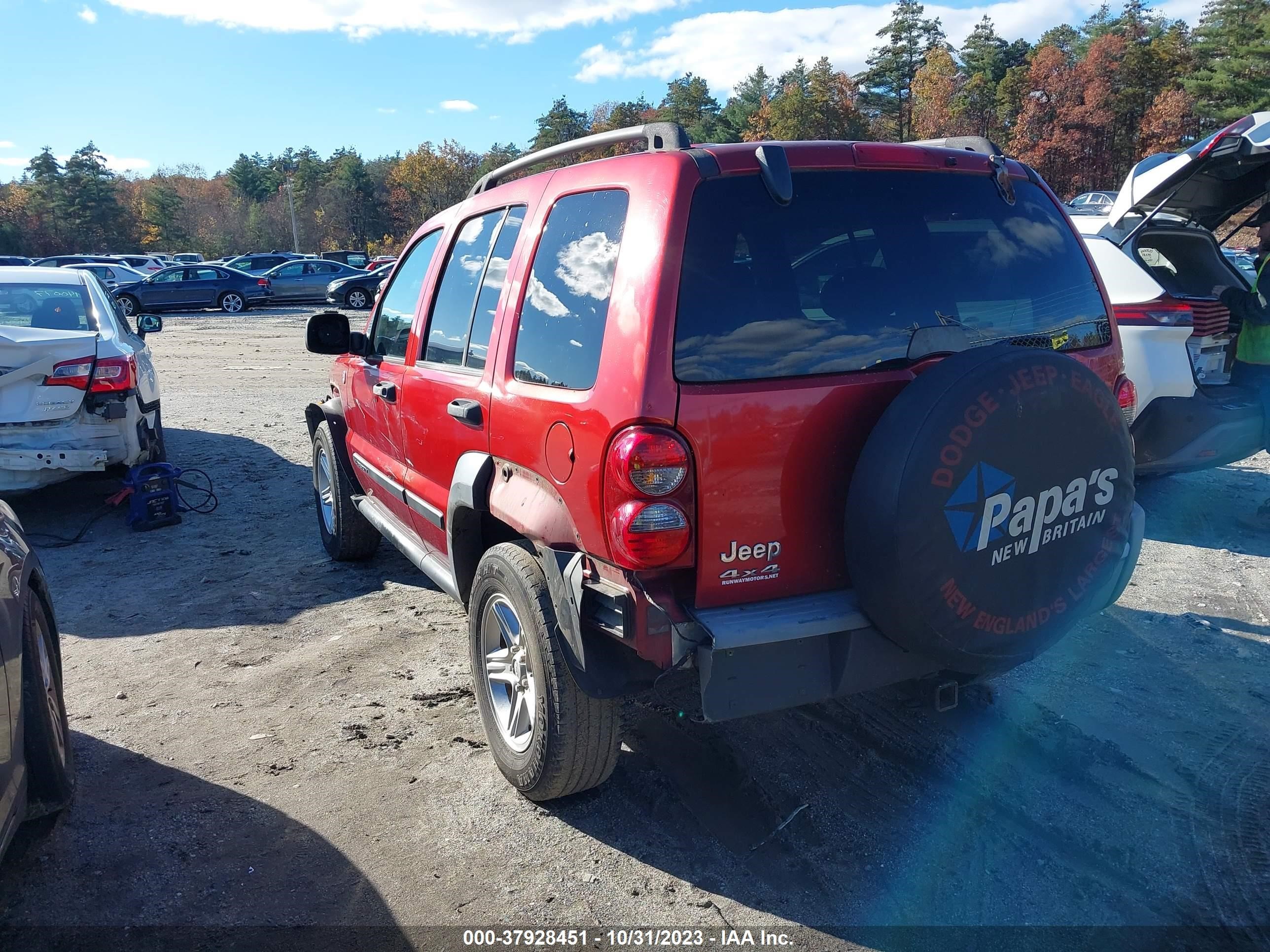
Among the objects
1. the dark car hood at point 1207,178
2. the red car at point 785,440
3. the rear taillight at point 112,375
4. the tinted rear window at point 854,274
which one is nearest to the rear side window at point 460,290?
the red car at point 785,440

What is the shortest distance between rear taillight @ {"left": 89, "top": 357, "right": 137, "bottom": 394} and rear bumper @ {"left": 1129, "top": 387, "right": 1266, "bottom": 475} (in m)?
6.80

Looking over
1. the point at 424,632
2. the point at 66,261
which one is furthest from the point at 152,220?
the point at 424,632

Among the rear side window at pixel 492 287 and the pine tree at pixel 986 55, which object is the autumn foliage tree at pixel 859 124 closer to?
the pine tree at pixel 986 55

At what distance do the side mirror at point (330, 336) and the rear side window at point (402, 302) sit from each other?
14 centimetres

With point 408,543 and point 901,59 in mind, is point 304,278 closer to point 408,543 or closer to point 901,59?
point 408,543

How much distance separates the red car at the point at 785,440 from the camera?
97.8 inches

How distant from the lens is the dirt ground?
2.68 meters

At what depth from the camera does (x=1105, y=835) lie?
9.46 feet

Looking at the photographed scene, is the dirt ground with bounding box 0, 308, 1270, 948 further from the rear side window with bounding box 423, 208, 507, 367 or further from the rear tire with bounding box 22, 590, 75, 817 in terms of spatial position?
the rear side window with bounding box 423, 208, 507, 367

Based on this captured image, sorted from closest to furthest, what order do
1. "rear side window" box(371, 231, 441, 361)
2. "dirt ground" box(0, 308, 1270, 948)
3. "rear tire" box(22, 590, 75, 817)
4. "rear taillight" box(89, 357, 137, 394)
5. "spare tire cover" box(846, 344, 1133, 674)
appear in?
1. "spare tire cover" box(846, 344, 1133, 674)
2. "dirt ground" box(0, 308, 1270, 948)
3. "rear tire" box(22, 590, 75, 817)
4. "rear side window" box(371, 231, 441, 361)
5. "rear taillight" box(89, 357, 137, 394)

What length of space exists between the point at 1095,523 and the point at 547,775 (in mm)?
1886

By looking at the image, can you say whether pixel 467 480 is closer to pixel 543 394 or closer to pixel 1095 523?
pixel 543 394

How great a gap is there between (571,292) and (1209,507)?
222 inches

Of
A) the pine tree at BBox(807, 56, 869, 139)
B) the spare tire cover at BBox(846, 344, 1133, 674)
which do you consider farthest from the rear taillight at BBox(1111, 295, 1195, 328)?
the pine tree at BBox(807, 56, 869, 139)
